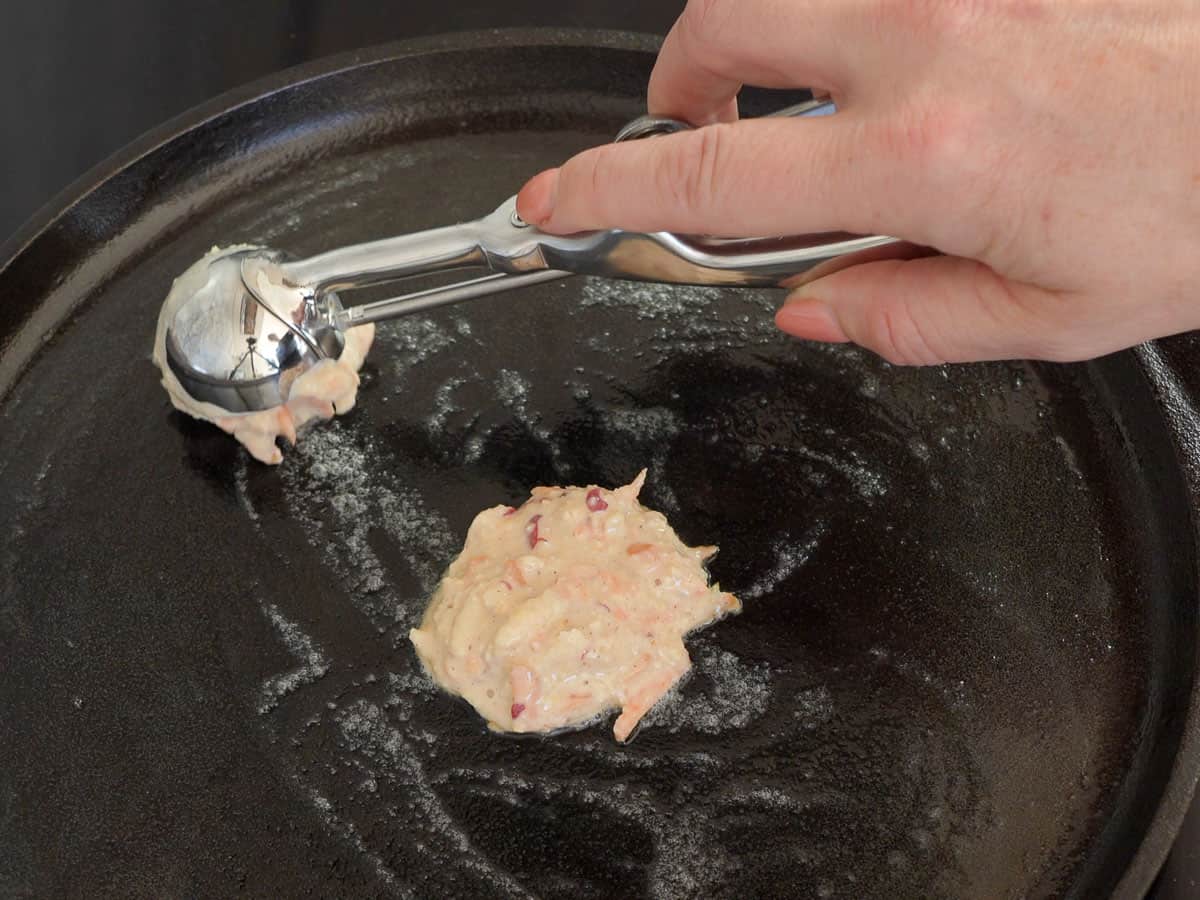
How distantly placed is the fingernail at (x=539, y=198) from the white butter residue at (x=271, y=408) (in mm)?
216

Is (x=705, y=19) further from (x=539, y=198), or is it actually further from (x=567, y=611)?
(x=567, y=611)

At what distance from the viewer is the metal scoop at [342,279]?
73 centimetres

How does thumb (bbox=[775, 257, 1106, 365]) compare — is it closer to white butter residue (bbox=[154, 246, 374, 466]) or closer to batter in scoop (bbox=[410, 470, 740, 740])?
batter in scoop (bbox=[410, 470, 740, 740])

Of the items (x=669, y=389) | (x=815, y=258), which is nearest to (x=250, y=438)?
(x=669, y=389)

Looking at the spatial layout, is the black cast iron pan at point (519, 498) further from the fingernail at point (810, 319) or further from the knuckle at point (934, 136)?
the knuckle at point (934, 136)

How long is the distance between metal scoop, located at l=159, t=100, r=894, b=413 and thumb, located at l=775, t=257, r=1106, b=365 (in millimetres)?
37

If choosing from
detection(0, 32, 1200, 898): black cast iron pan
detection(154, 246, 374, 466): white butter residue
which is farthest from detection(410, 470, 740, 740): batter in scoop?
detection(154, 246, 374, 466): white butter residue

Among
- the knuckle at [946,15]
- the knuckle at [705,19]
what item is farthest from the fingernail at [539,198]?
the knuckle at [946,15]

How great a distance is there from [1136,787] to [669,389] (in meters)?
0.43

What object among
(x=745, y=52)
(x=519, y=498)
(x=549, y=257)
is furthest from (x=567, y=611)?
(x=745, y=52)

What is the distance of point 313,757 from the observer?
736mm

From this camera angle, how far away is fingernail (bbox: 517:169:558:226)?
2.34 feet

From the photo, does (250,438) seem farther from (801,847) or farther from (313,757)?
(801,847)

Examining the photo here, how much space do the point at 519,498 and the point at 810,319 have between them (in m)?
0.26
